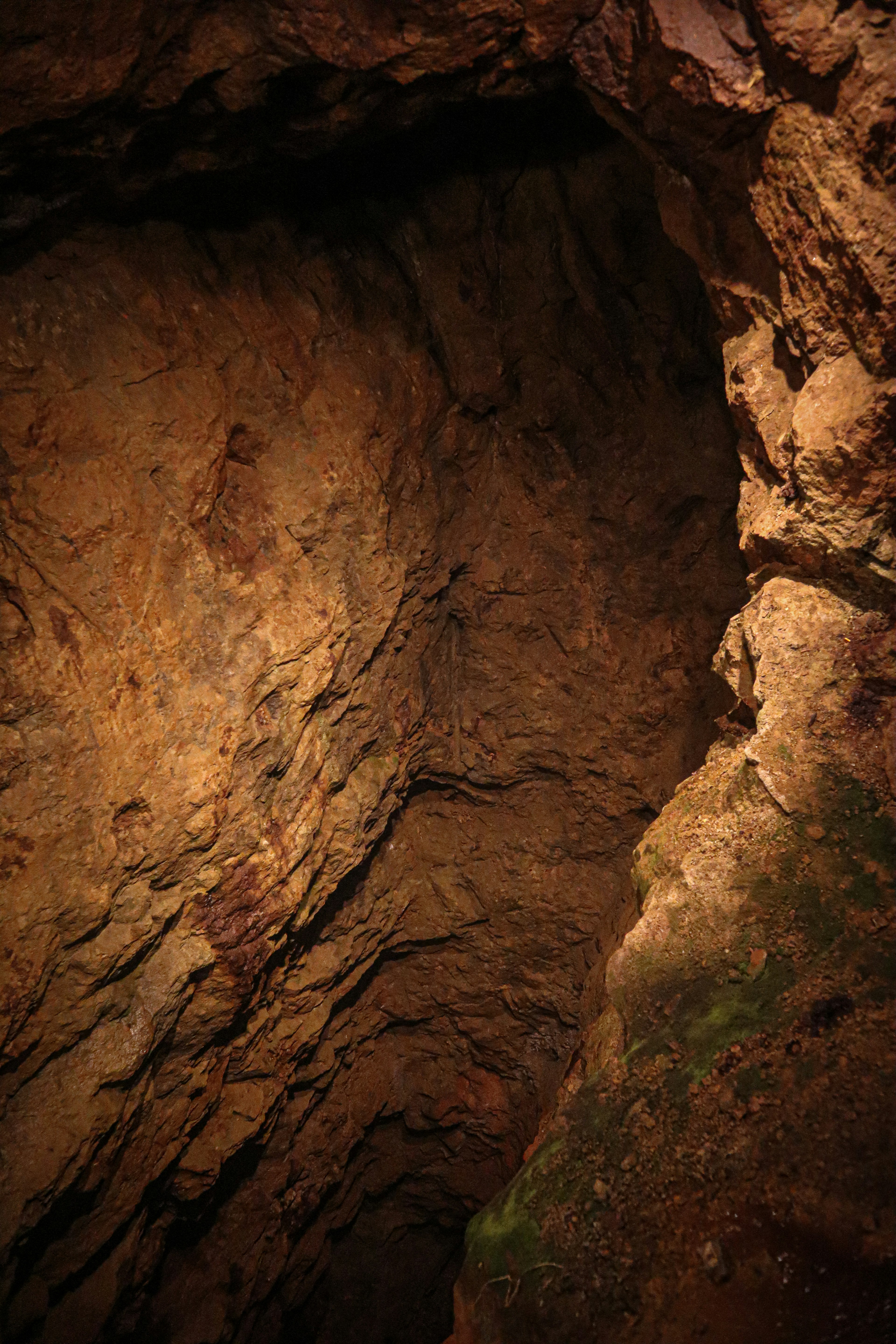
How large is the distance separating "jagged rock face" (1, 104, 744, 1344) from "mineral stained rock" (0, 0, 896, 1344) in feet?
0.07

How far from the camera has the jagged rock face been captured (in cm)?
258

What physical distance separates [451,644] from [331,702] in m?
0.97

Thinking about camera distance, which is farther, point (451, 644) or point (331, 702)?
point (451, 644)

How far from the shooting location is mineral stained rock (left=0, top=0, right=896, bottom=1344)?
6.51 ft

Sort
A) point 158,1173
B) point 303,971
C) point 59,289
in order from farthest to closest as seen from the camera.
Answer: point 303,971
point 158,1173
point 59,289

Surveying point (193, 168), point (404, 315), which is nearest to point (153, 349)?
point (193, 168)

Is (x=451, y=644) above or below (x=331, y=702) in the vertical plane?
below

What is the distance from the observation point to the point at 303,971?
3.83 metres

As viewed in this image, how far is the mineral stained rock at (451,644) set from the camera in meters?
1.98

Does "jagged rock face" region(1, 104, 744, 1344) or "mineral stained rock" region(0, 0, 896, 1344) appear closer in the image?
"mineral stained rock" region(0, 0, 896, 1344)

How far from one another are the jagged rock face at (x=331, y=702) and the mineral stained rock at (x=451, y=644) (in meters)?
0.02

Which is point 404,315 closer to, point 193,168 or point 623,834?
point 193,168

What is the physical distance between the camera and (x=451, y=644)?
417cm

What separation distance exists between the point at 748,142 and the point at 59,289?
2061mm
